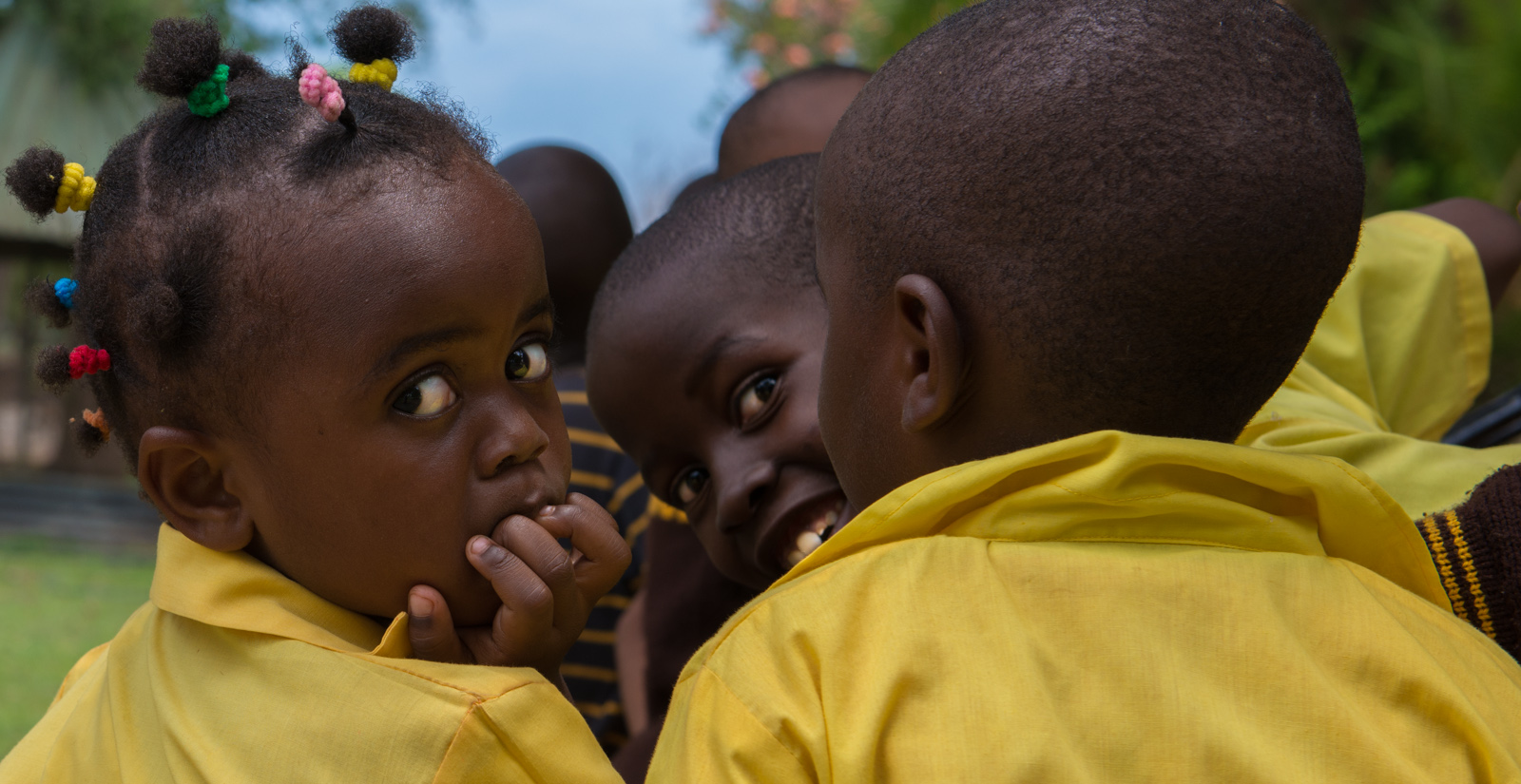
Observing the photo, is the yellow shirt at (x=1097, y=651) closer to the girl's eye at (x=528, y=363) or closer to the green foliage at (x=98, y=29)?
the girl's eye at (x=528, y=363)

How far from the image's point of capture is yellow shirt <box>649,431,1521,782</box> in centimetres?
111

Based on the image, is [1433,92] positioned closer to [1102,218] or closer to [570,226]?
[570,226]

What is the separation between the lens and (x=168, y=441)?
146 cm

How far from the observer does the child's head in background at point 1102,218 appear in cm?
121

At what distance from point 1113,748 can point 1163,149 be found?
601 millimetres

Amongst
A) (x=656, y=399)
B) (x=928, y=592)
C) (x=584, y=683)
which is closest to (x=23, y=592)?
(x=584, y=683)

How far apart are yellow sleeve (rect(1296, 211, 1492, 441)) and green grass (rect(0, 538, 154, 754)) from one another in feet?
18.3

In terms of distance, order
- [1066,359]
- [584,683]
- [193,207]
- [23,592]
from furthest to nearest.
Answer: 1. [23,592]
2. [584,683]
3. [193,207]
4. [1066,359]

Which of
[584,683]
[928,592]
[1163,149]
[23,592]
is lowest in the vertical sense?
[23,592]

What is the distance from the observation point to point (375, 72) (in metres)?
1.69

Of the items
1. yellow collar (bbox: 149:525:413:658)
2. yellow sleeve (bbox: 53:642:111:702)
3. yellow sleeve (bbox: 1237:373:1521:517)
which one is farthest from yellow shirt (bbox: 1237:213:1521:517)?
yellow sleeve (bbox: 53:642:111:702)

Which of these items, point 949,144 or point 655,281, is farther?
point 655,281

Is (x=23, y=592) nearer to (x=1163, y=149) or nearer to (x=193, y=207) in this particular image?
(x=193, y=207)

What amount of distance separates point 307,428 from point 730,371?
80 cm
